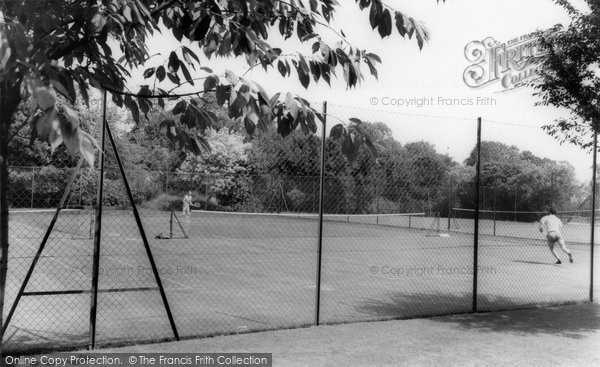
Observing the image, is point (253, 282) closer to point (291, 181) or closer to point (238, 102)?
point (291, 181)

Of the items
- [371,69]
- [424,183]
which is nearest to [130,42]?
[371,69]

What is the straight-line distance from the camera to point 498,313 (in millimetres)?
8867

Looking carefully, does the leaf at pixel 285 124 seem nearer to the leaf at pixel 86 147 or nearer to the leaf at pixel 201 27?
the leaf at pixel 201 27

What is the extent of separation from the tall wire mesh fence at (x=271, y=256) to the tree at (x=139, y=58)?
455 millimetres

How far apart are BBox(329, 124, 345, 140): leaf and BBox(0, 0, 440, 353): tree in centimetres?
3

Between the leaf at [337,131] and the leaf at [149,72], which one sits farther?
the leaf at [149,72]

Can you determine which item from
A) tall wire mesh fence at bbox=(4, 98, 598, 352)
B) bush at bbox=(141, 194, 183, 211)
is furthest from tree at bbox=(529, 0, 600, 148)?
bush at bbox=(141, 194, 183, 211)

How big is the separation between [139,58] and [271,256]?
13.1 m

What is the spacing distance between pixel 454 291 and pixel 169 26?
353 inches

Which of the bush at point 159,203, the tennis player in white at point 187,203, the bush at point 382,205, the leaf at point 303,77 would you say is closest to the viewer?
the leaf at point 303,77

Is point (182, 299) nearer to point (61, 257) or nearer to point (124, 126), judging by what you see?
point (61, 257)

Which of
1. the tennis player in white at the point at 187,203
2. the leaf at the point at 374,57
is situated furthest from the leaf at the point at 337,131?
the tennis player in white at the point at 187,203

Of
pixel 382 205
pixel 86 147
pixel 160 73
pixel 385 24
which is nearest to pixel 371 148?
pixel 385 24

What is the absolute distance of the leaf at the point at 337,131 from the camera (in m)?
2.81
